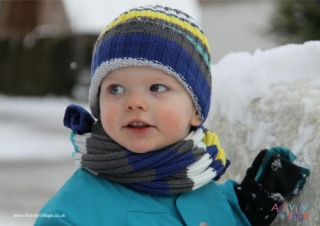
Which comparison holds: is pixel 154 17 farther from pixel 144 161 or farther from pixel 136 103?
pixel 144 161

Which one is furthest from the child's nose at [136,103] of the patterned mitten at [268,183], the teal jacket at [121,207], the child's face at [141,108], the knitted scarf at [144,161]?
the patterned mitten at [268,183]

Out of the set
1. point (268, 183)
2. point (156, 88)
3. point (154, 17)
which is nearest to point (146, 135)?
point (156, 88)

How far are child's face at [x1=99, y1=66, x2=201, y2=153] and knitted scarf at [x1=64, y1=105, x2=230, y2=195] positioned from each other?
0.03m

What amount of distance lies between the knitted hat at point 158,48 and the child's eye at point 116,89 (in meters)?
0.05

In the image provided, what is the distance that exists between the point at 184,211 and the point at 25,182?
16.7ft

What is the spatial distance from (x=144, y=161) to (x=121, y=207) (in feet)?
0.48

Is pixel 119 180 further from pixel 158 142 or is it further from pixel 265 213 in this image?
pixel 265 213

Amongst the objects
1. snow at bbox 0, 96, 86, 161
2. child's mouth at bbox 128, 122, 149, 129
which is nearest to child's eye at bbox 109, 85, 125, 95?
child's mouth at bbox 128, 122, 149, 129

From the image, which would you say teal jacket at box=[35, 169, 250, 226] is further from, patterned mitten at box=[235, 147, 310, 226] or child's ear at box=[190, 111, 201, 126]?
child's ear at box=[190, 111, 201, 126]

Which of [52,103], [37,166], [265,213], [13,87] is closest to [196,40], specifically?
[265,213]

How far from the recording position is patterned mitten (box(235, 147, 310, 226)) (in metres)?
1.86

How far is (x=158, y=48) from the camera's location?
1.73 m

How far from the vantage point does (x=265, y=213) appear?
1936 millimetres

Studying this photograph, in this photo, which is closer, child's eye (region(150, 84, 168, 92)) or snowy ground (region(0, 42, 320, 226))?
child's eye (region(150, 84, 168, 92))
